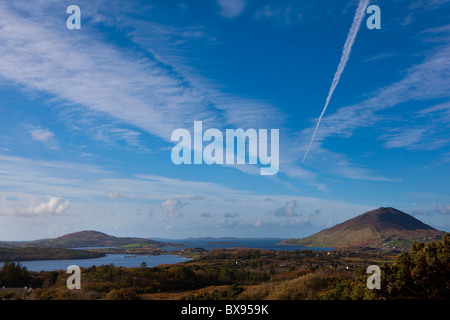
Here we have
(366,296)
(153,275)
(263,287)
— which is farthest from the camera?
(153,275)

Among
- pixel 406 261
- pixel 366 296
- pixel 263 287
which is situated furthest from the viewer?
pixel 263 287

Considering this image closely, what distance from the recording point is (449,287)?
20688 millimetres

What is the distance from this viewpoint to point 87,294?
28516mm
